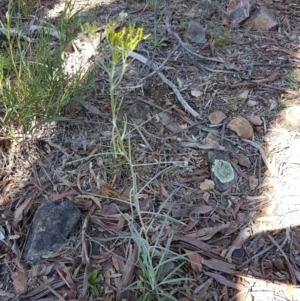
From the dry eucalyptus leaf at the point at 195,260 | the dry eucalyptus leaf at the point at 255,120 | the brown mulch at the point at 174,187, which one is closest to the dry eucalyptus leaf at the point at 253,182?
the brown mulch at the point at 174,187

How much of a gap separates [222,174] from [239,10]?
4.16ft

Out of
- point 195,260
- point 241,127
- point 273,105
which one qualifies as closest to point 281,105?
point 273,105

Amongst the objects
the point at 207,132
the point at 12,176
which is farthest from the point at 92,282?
the point at 207,132

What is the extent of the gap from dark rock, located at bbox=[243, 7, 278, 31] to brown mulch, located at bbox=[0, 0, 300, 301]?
314 mm

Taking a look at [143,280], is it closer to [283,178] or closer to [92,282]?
[92,282]

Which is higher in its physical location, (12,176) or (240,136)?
(12,176)

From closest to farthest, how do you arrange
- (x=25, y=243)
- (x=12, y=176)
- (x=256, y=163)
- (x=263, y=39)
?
1. (x=25, y=243)
2. (x=12, y=176)
3. (x=256, y=163)
4. (x=263, y=39)

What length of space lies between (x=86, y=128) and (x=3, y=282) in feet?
2.62

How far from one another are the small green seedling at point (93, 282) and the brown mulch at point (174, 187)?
0.07 feet

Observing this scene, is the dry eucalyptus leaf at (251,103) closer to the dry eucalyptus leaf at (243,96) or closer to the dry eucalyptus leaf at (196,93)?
the dry eucalyptus leaf at (243,96)

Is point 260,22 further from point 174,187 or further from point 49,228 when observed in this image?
point 49,228

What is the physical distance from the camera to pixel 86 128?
204 centimetres

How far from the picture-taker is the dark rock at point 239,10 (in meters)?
2.64

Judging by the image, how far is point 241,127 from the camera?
6.79 ft
